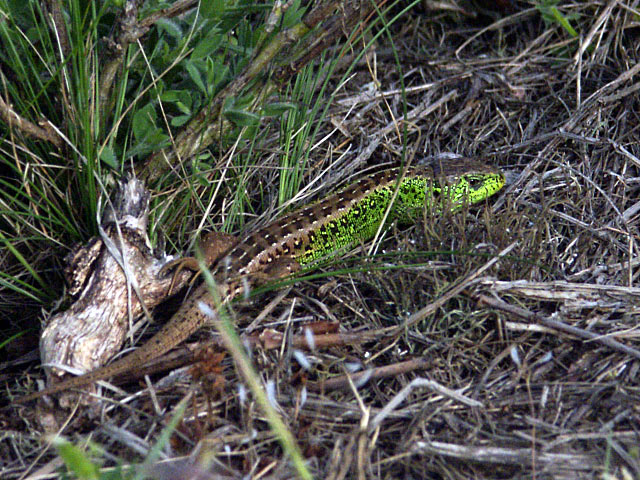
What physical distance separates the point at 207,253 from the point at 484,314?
1.49 m

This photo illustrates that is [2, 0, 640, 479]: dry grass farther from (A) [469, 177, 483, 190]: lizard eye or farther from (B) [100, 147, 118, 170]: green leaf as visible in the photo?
(B) [100, 147, 118, 170]: green leaf

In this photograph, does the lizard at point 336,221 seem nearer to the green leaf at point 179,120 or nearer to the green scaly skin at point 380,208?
the green scaly skin at point 380,208

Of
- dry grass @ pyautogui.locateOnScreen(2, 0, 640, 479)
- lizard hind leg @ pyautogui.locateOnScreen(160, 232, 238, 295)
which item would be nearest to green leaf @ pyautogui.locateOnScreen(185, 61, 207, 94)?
lizard hind leg @ pyautogui.locateOnScreen(160, 232, 238, 295)

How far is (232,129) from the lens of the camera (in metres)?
3.48

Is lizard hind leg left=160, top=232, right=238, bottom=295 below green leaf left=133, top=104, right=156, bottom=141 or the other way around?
below

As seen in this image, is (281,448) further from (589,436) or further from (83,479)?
(589,436)

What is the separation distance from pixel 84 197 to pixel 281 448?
1571 mm

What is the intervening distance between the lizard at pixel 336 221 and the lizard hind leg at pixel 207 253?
27 mm

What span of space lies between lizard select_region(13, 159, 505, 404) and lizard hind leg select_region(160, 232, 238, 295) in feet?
0.09

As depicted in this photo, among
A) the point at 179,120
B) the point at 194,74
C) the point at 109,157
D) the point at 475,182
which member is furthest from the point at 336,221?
the point at 109,157

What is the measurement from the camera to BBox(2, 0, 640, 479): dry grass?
95.1 inches

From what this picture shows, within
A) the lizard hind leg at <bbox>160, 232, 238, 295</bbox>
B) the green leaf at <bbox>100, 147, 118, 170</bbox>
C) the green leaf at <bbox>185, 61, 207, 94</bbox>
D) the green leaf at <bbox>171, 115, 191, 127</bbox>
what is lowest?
the lizard hind leg at <bbox>160, 232, 238, 295</bbox>

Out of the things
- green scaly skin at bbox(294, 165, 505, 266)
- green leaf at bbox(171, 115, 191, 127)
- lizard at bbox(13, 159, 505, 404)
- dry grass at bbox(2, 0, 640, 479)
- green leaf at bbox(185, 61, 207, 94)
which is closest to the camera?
dry grass at bbox(2, 0, 640, 479)

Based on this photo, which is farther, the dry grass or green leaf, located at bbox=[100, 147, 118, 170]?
green leaf, located at bbox=[100, 147, 118, 170]
